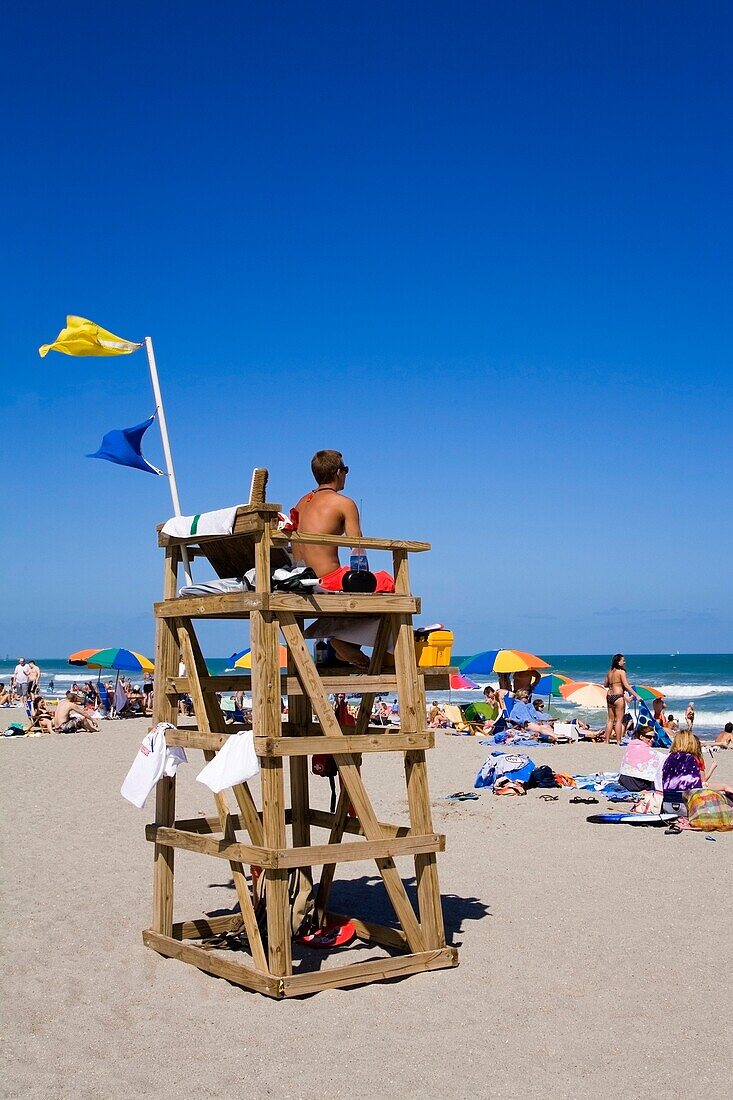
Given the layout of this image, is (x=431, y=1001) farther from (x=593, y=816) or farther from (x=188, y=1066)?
(x=593, y=816)

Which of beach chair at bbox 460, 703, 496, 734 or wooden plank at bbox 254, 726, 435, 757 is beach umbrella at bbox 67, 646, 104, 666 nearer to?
beach chair at bbox 460, 703, 496, 734

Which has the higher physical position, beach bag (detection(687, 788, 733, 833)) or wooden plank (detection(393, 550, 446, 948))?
wooden plank (detection(393, 550, 446, 948))

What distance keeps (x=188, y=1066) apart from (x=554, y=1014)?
1.85m

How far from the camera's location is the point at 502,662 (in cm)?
2331

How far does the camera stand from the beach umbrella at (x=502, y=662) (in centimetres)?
2306

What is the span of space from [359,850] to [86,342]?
3758 mm

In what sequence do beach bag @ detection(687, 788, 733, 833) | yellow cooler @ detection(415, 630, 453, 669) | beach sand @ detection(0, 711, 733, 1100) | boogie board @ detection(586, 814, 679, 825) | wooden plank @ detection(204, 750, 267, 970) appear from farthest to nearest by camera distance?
1. boogie board @ detection(586, 814, 679, 825)
2. beach bag @ detection(687, 788, 733, 833)
3. yellow cooler @ detection(415, 630, 453, 669)
4. wooden plank @ detection(204, 750, 267, 970)
5. beach sand @ detection(0, 711, 733, 1100)

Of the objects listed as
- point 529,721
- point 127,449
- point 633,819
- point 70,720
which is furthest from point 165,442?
point 70,720

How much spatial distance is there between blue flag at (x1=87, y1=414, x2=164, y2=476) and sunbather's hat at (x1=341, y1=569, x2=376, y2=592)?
5.01 feet

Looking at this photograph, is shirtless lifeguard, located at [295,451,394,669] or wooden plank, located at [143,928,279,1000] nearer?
wooden plank, located at [143,928,279,1000]

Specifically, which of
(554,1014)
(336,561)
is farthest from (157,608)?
(554,1014)

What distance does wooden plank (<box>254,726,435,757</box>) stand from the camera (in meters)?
5.08

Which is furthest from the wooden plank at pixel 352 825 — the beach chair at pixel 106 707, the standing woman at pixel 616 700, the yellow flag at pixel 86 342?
the beach chair at pixel 106 707

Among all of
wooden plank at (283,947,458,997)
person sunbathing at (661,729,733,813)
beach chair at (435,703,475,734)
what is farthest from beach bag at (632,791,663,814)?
beach chair at (435,703,475,734)
